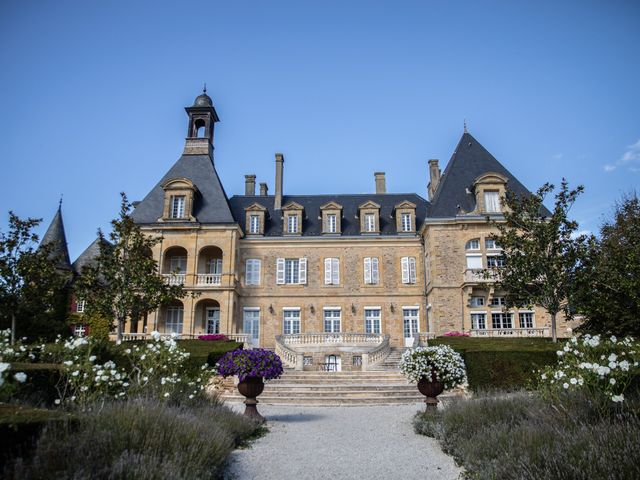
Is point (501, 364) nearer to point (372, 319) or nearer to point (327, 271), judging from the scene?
point (372, 319)

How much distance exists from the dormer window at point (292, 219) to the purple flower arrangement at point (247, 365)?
19.1 meters

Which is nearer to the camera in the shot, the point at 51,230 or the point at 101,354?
the point at 101,354

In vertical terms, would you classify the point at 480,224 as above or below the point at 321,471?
above

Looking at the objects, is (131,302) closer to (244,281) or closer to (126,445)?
(244,281)

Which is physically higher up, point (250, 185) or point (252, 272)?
point (250, 185)

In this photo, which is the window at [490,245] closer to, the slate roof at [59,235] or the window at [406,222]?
the window at [406,222]

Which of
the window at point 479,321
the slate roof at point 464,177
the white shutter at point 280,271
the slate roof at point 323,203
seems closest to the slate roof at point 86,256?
the slate roof at point 323,203

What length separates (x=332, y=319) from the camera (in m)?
28.2

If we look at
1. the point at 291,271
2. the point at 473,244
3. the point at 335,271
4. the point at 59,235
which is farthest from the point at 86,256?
the point at 473,244

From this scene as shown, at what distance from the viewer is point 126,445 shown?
5332 millimetres

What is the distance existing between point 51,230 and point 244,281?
12.1 metres

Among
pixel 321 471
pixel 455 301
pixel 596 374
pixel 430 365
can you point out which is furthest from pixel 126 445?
pixel 455 301

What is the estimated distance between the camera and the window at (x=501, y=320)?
2539cm

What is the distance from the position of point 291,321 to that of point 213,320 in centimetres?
433
